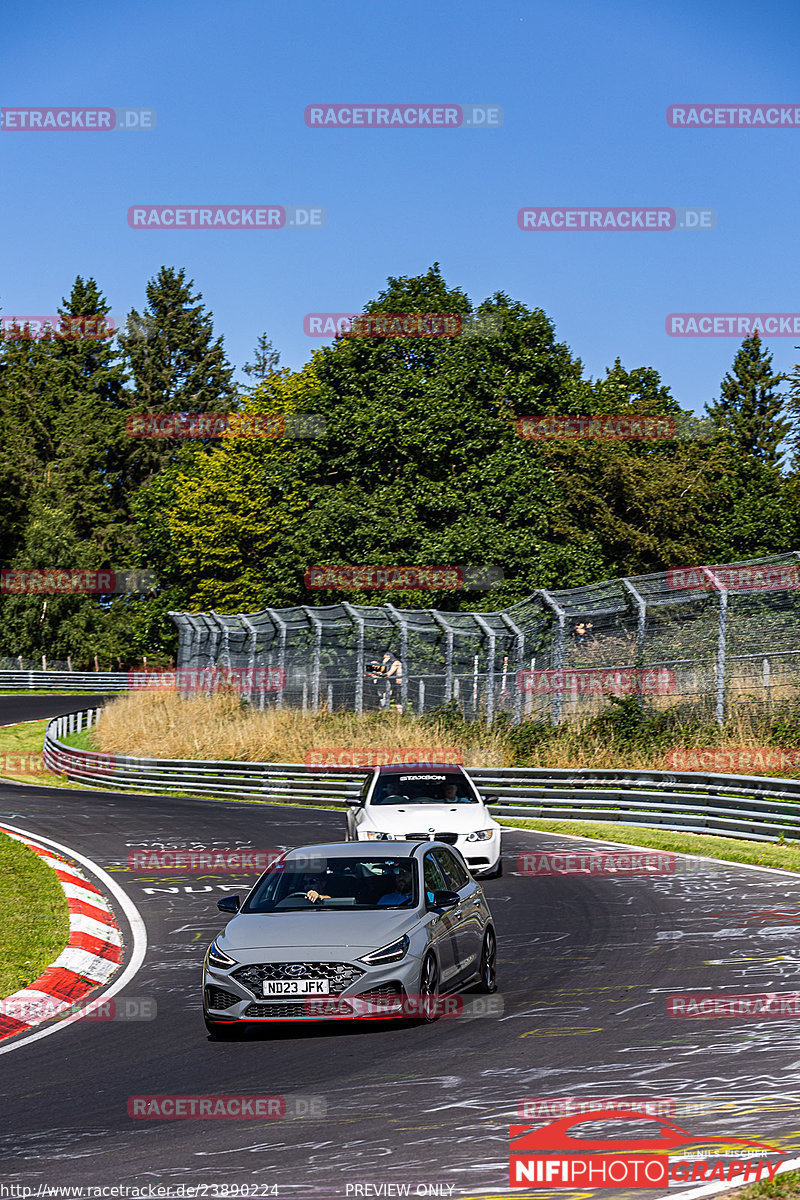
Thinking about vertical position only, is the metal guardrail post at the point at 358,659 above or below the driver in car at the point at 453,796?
above

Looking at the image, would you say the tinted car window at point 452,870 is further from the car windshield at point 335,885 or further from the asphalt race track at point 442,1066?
the asphalt race track at point 442,1066

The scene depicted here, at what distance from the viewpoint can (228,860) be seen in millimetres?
21906

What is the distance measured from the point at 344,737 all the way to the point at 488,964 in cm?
2432

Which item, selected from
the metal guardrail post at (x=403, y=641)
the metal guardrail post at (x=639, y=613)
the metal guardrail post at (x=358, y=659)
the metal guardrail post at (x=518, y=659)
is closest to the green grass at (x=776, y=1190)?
the metal guardrail post at (x=639, y=613)

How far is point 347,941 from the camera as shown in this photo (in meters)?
10.1

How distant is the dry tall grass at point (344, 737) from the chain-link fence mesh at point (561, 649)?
0.53 meters

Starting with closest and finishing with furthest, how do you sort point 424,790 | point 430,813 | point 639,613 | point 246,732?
point 430,813, point 424,790, point 639,613, point 246,732

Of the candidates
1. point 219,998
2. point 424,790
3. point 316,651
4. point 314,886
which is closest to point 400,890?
point 314,886

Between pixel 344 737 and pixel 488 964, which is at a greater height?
pixel 488 964

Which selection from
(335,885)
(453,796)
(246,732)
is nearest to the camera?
(335,885)

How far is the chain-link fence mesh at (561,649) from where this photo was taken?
2552 centimetres

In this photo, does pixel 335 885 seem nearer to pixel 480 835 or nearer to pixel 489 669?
pixel 480 835

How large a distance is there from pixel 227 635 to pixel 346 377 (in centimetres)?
1428

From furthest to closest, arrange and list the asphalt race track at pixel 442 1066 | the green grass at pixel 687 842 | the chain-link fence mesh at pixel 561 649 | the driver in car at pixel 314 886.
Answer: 1. the chain-link fence mesh at pixel 561 649
2. the green grass at pixel 687 842
3. the driver in car at pixel 314 886
4. the asphalt race track at pixel 442 1066
